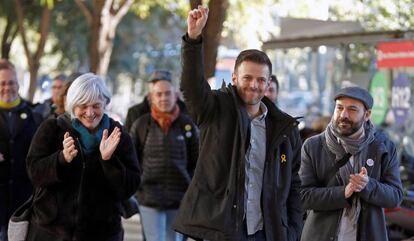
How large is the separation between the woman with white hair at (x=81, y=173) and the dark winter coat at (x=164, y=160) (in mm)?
2673

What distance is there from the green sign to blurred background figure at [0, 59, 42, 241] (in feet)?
20.6

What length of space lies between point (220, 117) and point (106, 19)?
1166cm

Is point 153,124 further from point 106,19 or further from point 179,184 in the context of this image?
point 106,19

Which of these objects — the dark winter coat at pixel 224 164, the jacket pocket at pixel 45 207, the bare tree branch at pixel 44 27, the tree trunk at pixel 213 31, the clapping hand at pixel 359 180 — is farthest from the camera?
the bare tree branch at pixel 44 27

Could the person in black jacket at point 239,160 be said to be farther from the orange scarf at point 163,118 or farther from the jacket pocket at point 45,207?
the orange scarf at point 163,118

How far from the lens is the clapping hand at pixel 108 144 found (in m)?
5.28

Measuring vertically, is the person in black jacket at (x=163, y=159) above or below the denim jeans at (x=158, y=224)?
above

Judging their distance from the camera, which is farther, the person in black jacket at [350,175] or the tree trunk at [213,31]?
the tree trunk at [213,31]

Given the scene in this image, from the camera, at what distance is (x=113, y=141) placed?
529 centimetres

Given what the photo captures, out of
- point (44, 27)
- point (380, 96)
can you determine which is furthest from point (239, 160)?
point (44, 27)

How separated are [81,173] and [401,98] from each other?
8.09 meters

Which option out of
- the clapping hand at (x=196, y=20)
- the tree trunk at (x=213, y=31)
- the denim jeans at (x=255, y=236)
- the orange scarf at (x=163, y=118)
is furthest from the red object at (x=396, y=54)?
the clapping hand at (x=196, y=20)

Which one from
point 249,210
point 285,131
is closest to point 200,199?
point 249,210

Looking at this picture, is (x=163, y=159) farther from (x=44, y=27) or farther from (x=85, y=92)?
(x=44, y=27)
